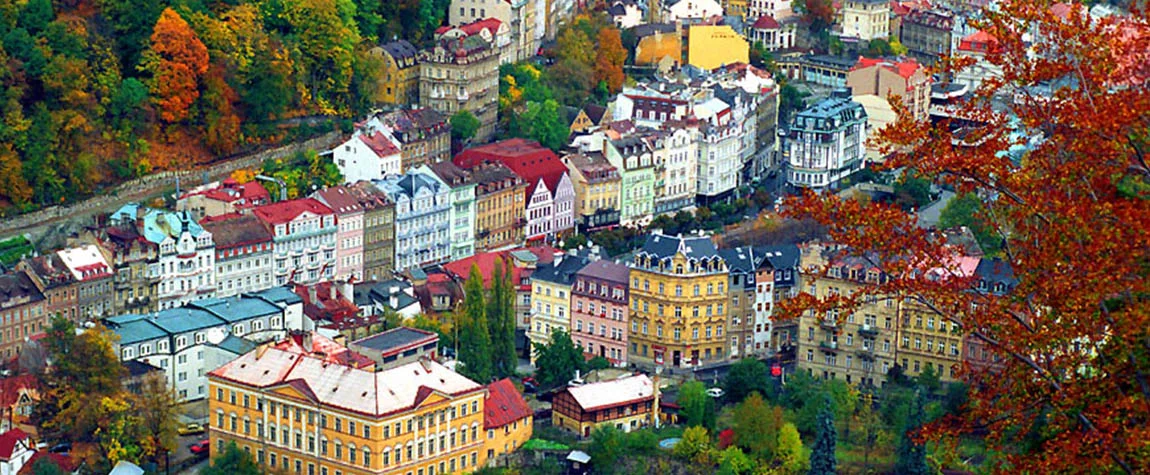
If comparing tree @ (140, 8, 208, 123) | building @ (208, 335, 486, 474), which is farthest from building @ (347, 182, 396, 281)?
building @ (208, 335, 486, 474)

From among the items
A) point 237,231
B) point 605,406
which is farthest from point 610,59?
point 605,406

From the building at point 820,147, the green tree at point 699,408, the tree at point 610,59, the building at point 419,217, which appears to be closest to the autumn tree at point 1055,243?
the green tree at point 699,408

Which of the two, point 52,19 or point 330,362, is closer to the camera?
point 330,362

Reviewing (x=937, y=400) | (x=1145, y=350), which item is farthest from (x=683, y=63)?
(x=1145, y=350)

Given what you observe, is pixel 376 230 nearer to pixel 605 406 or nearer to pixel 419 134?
pixel 419 134

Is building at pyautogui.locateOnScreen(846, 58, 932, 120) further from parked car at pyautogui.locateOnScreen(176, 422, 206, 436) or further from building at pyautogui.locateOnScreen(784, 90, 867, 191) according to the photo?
parked car at pyautogui.locateOnScreen(176, 422, 206, 436)

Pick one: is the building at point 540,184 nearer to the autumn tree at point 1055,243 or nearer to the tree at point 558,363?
the tree at point 558,363

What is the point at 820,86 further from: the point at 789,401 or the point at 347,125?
the point at 789,401
